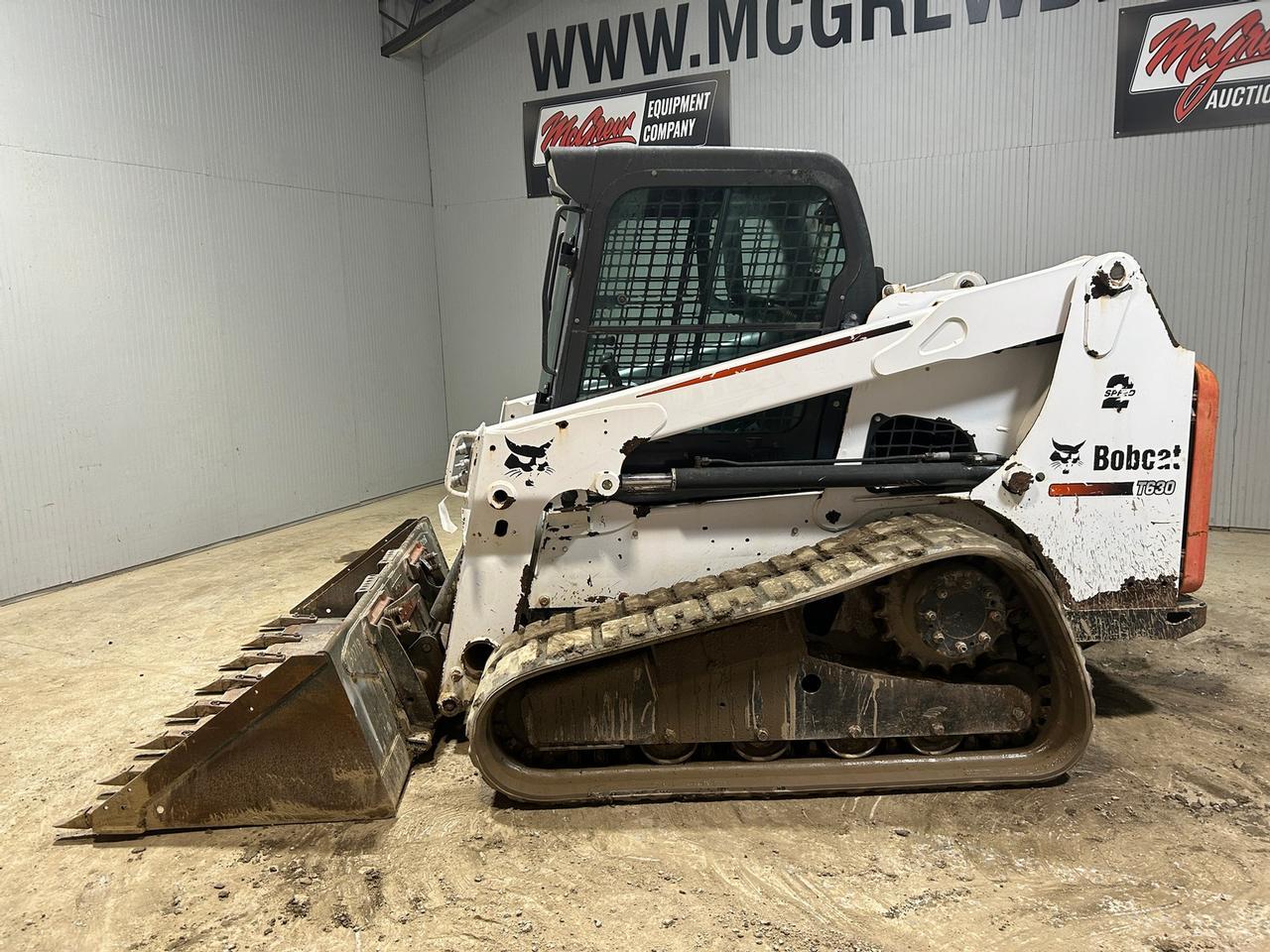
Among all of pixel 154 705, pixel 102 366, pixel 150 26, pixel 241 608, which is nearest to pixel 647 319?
pixel 154 705

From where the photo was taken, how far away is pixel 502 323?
9727 millimetres

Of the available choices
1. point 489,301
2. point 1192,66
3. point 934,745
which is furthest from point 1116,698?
point 489,301

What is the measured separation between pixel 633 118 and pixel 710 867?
731 centimetres

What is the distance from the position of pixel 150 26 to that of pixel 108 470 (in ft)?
11.1

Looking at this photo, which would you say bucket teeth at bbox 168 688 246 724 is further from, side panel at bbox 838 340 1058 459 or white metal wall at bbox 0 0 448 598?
white metal wall at bbox 0 0 448 598

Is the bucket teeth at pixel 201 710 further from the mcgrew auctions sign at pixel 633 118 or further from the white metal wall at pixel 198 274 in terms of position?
the mcgrew auctions sign at pixel 633 118

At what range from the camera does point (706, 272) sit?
3297 mm

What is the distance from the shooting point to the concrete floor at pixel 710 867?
7.77 ft

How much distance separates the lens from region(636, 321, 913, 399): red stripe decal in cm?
309

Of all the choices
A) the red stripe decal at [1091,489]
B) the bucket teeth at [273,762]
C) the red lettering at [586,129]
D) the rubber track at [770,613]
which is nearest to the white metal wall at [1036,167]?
the red lettering at [586,129]

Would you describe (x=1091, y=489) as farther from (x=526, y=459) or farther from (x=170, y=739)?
(x=170, y=739)

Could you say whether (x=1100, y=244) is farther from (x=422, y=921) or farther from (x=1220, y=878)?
(x=422, y=921)

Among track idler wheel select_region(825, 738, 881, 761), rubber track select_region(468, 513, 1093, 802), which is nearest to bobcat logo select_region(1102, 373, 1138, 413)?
rubber track select_region(468, 513, 1093, 802)

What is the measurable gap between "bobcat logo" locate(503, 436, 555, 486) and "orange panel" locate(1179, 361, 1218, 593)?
2.31 meters
